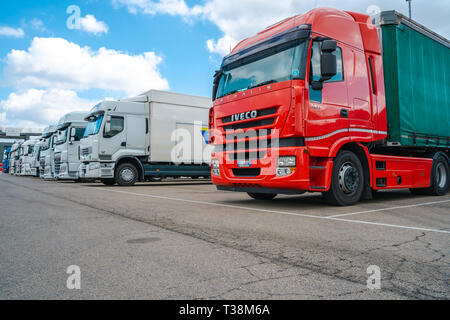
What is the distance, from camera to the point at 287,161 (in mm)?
5824

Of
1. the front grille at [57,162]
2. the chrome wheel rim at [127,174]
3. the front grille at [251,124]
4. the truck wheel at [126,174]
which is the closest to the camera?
the front grille at [251,124]

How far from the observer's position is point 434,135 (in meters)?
8.65

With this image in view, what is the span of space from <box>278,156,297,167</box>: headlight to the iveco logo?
967mm

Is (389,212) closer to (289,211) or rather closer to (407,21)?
(289,211)

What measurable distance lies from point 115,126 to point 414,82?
10412 millimetres

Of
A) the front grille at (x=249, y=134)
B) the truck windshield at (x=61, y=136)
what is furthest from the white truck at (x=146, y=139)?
the front grille at (x=249, y=134)

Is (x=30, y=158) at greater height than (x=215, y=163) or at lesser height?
greater

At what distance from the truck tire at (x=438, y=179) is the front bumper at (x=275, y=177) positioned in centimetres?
455

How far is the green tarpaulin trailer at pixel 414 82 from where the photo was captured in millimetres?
7453

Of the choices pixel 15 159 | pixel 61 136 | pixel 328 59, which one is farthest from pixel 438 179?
pixel 15 159

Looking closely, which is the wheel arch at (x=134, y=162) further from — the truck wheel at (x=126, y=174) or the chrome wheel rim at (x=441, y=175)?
the chrome wheel rim at (x=441, y=175)

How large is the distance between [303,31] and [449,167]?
6.22 meters

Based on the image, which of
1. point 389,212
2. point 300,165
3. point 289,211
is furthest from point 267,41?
point 389,212

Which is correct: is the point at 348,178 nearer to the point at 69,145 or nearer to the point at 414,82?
the point at 414,82
